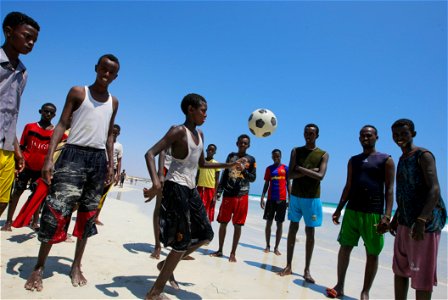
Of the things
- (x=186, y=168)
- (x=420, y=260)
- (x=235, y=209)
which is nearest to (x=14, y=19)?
(x=186, y=168)

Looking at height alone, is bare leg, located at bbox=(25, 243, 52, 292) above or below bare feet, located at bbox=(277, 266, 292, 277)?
above

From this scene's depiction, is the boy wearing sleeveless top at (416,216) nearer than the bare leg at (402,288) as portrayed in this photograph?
Yes

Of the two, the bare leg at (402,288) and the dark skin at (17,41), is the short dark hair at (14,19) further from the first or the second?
the bare leg at (402,288)

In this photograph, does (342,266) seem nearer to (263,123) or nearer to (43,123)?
(263,123)

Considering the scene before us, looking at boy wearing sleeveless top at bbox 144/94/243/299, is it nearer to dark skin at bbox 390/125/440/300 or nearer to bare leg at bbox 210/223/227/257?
dark skin at bbox 390/125/440/300

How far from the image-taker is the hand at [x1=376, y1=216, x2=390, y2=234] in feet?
13.7

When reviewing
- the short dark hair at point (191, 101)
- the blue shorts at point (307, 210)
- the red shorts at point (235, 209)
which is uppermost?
the short dark hair at point (191, 101)

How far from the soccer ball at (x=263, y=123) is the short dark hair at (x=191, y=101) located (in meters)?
2.74

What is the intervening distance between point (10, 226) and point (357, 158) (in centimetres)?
599

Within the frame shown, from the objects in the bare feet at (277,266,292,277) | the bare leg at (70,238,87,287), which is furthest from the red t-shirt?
the bare feet at (277,266,292,277)

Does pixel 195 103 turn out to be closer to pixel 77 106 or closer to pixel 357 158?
pixel 77 106

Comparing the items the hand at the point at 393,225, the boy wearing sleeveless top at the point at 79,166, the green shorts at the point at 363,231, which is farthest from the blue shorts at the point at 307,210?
the boy wearing sleeveless top at the point at 79,166

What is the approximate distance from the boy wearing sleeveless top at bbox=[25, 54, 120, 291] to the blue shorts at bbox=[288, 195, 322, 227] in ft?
10.4

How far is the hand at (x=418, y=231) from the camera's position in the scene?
3322 millimetres
